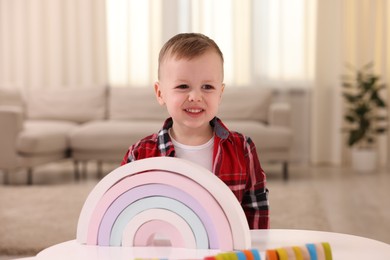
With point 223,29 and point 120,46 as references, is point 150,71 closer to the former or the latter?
point 120,46

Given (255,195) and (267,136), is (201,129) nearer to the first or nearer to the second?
(255,195)

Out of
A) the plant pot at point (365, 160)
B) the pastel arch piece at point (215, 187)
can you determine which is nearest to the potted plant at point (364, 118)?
the plant pot at point (365, 160)

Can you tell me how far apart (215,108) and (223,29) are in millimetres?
5642

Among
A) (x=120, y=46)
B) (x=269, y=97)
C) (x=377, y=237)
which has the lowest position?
(x=377, y=237)

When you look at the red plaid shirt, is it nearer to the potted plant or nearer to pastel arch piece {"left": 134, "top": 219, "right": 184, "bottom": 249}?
pastel arch piece {"left": 134, "top": 219, "right": 184, "bottom": 249}

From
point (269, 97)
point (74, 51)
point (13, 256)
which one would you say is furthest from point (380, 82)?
point (13, 256)

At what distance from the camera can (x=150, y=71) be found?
24.1 ft

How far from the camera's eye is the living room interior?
6035 millimetres

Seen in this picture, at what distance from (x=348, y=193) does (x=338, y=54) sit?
6.91ft

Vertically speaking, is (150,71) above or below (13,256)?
above

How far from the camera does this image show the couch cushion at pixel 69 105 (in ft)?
22.2

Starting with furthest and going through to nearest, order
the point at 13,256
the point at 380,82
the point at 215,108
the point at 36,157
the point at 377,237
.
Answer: the point at 380,82 < the point at 36,157 < the point at 377,237 < the point at 13,256 < the point at 215,108

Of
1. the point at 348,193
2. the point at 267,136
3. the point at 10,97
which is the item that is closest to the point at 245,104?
the point at 267,136

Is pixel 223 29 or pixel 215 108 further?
pixel 223 29
